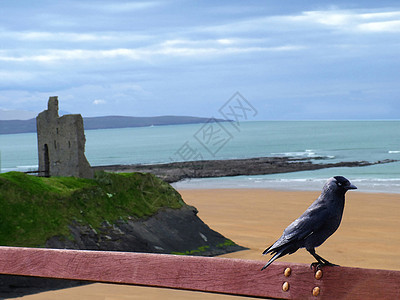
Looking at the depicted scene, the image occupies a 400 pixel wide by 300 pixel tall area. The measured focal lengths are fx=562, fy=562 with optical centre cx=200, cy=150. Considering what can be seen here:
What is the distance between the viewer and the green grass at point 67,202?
11.9 meters

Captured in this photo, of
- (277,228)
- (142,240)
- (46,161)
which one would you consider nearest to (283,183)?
(277,228)

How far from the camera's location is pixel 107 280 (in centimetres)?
334

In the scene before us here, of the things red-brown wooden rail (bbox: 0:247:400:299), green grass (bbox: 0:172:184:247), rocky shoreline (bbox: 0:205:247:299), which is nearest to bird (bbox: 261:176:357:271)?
red-brown wooden rail (bbox: 0:247:400:299)

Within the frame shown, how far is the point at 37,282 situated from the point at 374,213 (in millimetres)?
Result: 18033

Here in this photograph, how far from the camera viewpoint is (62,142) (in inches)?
636

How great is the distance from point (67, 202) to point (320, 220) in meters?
11.0

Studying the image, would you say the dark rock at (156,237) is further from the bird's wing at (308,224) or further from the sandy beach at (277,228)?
the bird's wing at (308,224)

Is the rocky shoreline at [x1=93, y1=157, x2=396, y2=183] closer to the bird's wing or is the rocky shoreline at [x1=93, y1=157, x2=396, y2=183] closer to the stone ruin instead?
the stone ruin

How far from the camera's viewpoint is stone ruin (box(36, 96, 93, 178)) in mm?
15430

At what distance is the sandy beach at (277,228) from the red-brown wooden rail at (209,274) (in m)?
7.66

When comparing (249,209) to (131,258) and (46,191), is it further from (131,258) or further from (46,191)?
(131,258)

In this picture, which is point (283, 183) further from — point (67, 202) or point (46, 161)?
point (67, 202)

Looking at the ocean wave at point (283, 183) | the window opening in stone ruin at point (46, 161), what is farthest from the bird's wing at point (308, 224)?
the ocean wave at point (283, 183)

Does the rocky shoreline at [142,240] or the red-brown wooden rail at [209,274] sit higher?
the red-brown wooden rail at [209,274]
